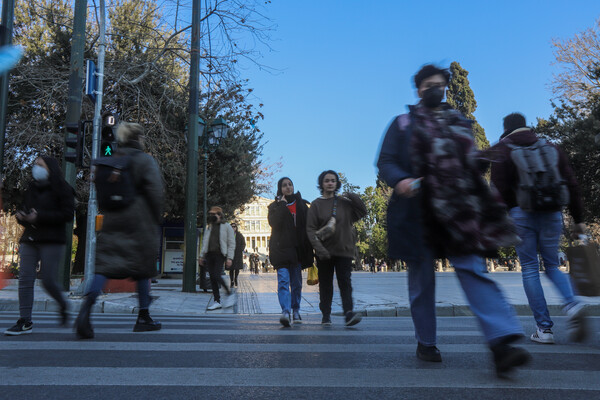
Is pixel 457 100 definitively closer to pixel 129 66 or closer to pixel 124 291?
pixel 129 66

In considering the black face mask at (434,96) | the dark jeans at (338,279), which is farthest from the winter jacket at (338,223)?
the black face mask at (434,96)

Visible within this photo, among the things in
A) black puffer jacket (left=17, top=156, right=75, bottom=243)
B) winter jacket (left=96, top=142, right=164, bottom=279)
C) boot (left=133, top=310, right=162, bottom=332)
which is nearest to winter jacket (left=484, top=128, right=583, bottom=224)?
winter jacket (left=96, top=142, right=164, bottom=279)

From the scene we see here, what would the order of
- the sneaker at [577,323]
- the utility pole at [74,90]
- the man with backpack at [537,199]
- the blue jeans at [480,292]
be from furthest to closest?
the utility pole at [74,90] → the man with backpack at [537,199] → the sneaker at [577,323] → the blue jeans at [480,292]

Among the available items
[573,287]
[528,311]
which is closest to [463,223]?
[573,287]

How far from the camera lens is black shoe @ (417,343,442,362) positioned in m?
3.21

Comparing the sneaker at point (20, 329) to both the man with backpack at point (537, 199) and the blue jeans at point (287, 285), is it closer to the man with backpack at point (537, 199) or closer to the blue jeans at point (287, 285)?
the blue jeans at point (287, 285)

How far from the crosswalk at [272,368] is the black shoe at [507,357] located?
0.30 feet

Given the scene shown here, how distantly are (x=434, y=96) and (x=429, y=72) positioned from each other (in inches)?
7.0

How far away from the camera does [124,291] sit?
34.8ft

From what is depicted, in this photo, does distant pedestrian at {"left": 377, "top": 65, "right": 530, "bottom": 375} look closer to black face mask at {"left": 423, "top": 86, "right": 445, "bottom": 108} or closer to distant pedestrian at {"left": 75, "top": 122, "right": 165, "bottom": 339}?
black face mask at {"left": 423, "top": 86, "right": 445, "bottom": 108}

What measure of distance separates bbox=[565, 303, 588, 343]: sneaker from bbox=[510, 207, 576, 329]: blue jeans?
314 millimetres

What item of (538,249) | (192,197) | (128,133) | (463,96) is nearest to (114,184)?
(128,133)

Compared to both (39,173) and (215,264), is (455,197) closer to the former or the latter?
(39,173)

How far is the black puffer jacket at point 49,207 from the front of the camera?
187 inches
